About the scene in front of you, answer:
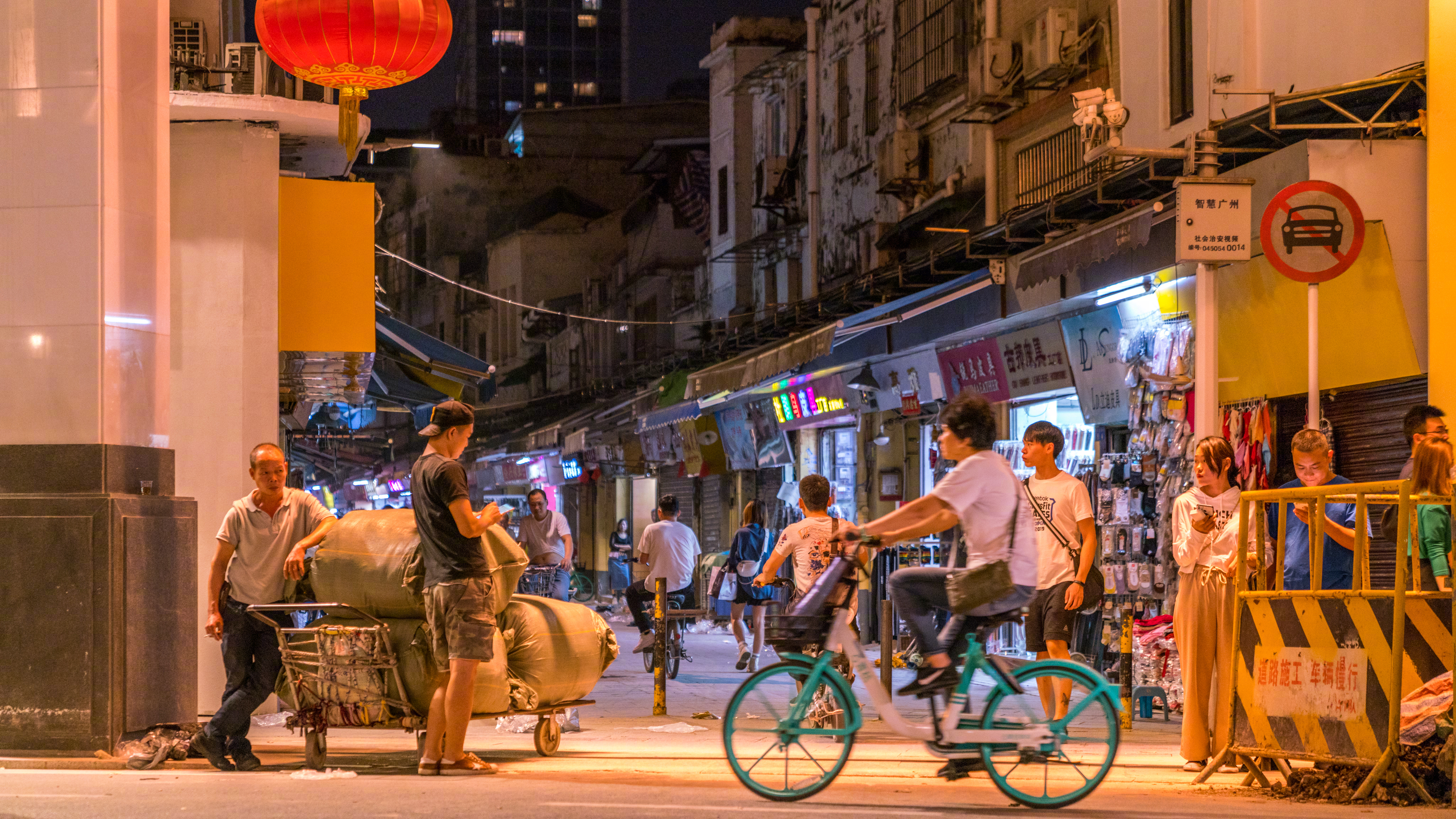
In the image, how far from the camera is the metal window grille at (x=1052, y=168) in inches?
610

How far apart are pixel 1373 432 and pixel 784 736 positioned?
567cm

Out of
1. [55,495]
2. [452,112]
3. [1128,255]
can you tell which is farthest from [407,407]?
[452,112]

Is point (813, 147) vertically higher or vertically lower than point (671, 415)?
higher

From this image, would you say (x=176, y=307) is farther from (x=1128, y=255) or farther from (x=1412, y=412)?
(x=1412, y=412)

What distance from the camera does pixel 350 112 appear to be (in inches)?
396

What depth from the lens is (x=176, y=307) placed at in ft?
38.3

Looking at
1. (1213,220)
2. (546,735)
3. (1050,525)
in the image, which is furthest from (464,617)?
(1213,220)

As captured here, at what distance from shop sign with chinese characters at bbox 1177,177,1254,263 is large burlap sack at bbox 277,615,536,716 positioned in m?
5.38

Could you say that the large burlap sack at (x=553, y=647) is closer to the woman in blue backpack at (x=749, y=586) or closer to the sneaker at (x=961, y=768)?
the sneaker at (x=961, y=768)

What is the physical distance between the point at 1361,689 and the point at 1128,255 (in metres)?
6.31

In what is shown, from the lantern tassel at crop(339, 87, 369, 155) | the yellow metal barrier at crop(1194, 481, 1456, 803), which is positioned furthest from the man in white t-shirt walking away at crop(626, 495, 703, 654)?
the yellow metal barrier at crop(1194, 481, 1456, 803)

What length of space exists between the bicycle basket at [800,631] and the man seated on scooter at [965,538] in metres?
0.37

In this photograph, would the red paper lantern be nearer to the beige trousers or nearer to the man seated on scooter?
the man seated on scooter

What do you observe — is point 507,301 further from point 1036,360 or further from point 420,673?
point 420,673
